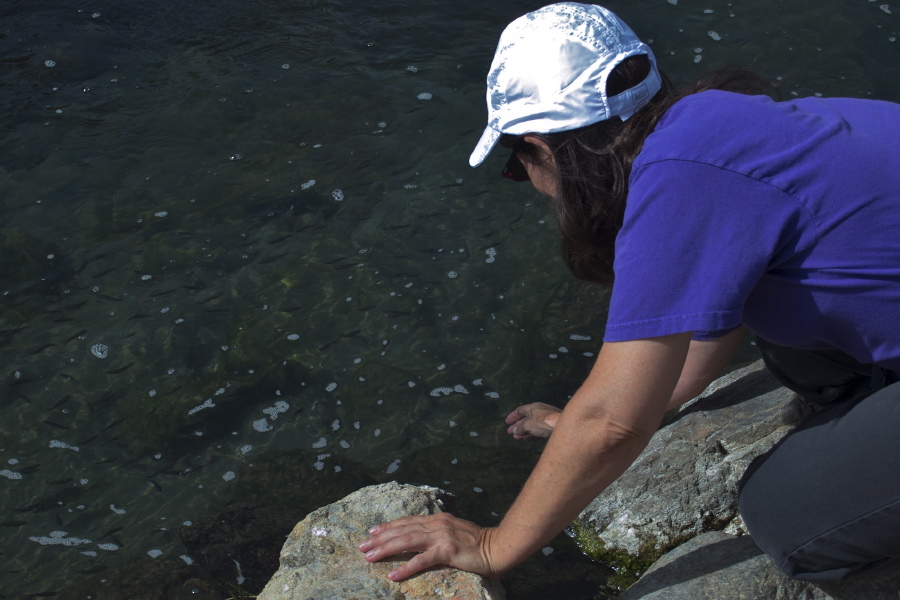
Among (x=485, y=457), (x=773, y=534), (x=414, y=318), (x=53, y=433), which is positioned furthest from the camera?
(x=414, y=318)

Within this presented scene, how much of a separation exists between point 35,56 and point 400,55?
412 cm

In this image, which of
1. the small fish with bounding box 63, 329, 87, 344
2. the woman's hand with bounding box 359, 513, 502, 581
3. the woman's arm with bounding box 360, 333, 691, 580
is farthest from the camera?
the small fish with bounding box 63, 329, 87, 344

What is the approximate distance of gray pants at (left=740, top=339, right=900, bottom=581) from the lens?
2.16m

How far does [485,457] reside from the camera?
433 cm

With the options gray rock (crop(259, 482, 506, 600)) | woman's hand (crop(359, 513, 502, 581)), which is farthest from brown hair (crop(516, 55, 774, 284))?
gray rock (crop(259, 482, 506, 600))

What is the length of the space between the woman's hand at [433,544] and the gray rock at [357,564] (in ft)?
0.20

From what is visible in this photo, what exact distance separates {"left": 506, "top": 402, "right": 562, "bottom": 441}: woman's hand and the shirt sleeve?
6.73 ft

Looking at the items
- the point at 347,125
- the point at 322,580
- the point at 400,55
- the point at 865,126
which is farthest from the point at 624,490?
the point at 400,55

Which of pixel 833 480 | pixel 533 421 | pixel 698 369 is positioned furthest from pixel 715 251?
pixel 533 421

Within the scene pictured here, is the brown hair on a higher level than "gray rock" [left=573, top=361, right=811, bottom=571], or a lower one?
higher

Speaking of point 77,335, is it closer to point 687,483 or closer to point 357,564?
point 357,564

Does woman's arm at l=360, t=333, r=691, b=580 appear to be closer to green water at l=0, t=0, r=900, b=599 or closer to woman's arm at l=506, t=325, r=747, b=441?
woman's arm at l=506, t=325, r=747, b=441

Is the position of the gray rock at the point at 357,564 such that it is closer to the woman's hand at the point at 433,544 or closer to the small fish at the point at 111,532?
the woman's hand at the point at 433,544

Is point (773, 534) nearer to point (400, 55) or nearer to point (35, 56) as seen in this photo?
point (400, 55)
